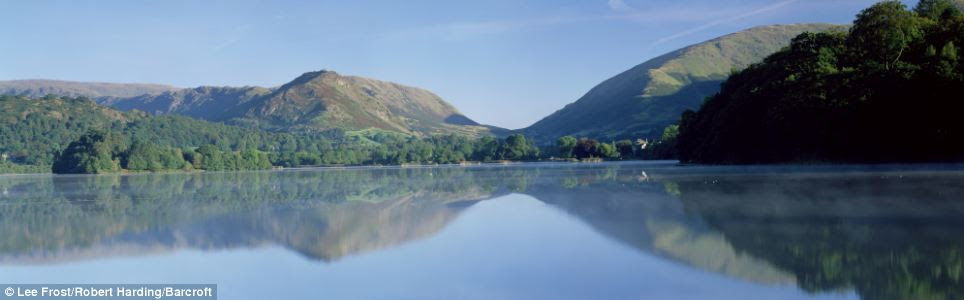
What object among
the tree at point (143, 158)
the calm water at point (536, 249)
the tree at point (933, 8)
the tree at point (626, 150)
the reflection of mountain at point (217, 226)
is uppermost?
the tree at point (933, 8)

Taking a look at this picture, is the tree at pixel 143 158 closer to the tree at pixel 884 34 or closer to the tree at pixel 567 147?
the tree at pixel 567 147

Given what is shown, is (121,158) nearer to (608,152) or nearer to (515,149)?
(515,149)

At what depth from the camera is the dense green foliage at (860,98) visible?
170ft

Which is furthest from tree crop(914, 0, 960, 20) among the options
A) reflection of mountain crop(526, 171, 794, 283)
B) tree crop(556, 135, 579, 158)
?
tree crop(556, 135, 579, 158)

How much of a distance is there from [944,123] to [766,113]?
53.4 feet

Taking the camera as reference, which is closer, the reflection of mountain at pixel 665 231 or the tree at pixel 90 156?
the reflection of mountain at pixel 665 231

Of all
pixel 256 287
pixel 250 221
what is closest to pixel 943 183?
pixel 250 221

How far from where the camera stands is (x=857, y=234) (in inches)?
544

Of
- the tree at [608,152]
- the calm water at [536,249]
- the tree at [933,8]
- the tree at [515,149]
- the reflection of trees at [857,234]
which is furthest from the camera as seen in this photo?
the tree at [515,149]

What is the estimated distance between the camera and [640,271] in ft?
36.4

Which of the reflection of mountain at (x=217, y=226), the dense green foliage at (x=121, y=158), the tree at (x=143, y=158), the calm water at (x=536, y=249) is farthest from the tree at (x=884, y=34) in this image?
the tree at (x=143, y=158)

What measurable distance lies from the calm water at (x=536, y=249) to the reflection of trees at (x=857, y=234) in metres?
0.04

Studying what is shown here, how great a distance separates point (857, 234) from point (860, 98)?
158ft

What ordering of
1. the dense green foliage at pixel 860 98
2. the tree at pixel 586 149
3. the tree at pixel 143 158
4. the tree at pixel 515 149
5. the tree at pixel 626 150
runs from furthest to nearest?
the tree at pixel 515 149, the tree at pixel 586 149, the tree at pixel 626 150, the tree at pixel 143 158, the dense green foliage at pixel 860 98
